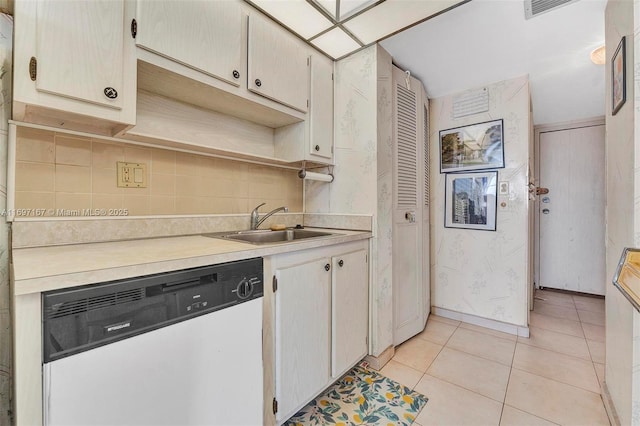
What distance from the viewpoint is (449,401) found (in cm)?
152

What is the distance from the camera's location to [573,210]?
136 inches

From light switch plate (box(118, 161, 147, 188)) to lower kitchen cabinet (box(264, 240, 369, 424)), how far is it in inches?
32.8

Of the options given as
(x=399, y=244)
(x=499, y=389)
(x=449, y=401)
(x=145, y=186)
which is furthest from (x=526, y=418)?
(x=145, y=186)

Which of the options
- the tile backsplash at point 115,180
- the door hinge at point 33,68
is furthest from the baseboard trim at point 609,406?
the door hinge at point 33,68

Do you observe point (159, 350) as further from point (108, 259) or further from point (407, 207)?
point (407, 207)

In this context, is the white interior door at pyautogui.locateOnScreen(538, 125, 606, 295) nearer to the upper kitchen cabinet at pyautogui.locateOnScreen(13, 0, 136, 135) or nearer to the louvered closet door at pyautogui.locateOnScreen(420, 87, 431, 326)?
the louvered closet door at pyautogui.locateOnScreen(420, 87, 431, 326)

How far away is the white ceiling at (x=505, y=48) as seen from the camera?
159cm

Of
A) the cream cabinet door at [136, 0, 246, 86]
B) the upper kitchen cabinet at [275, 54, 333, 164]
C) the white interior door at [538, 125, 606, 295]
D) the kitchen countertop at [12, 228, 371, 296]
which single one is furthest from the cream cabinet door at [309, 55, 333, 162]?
Answer: the white interior door at [538, 125, 606, 295]

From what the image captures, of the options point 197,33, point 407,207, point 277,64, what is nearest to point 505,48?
point 407,207

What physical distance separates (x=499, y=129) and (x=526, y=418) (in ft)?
7.06

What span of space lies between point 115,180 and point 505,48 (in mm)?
2643

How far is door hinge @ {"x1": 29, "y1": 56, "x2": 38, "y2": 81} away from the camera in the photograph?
90cm

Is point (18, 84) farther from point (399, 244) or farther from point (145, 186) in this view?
point (399, 244)

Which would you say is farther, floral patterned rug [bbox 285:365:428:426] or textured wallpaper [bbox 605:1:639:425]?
floral patterned rug [bbox 285:365:428:426]
